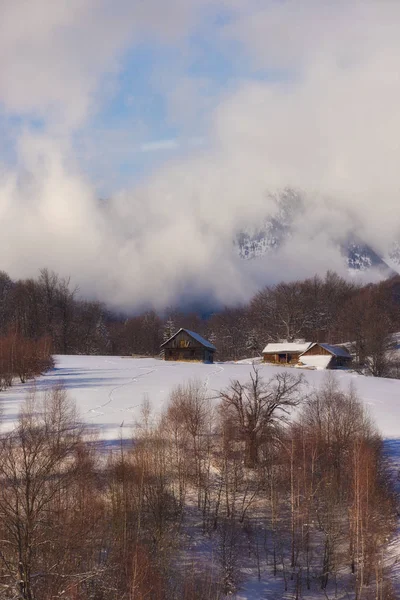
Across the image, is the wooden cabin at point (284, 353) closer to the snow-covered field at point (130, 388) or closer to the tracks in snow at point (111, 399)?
the snow-covered field at point (130, 388)

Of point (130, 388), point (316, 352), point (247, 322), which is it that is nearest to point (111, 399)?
point (130, 388)

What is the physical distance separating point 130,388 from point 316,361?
32.4 metres

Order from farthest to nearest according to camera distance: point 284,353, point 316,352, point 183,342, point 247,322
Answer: point 247,322
point 284,353
point 316,352
point 183,342

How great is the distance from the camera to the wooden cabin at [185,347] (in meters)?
68.1

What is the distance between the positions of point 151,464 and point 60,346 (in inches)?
2441

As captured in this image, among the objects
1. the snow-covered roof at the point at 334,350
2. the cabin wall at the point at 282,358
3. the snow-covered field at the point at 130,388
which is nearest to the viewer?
the snow-covered field at the point at 130,388

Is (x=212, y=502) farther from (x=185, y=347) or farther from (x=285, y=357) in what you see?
(x=285, y=357)

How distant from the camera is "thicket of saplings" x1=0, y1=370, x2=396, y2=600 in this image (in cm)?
1745

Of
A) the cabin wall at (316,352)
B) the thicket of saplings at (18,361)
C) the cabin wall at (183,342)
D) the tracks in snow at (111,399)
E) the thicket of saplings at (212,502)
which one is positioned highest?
the cabin wall at (183,342)

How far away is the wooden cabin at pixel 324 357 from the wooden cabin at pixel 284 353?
4.38 feet

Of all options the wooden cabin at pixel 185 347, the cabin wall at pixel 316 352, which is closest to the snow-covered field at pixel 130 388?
the wooden cabin at pixel 185 347

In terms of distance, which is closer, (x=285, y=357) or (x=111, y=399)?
(x=111, y=399)

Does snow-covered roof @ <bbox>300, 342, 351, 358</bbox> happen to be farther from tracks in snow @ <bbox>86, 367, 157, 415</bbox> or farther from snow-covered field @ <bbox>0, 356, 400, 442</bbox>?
tracks in snow @ <bbox>86, 367, 157, 415</bbox>

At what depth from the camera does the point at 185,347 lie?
68188 mm
